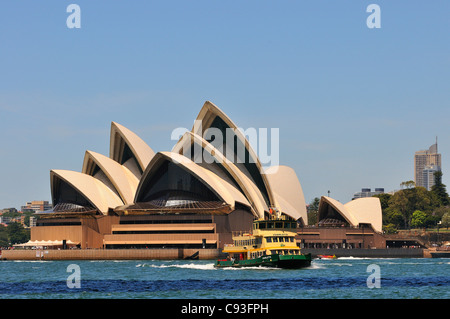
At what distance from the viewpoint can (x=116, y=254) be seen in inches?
4360

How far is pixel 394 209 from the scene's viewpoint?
18838 centimetres

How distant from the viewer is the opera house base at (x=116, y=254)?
353 feet

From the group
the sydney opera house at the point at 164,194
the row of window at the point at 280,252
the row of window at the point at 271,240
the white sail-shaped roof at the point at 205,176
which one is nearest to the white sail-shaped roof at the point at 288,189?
the sydney opera house at the point at 164,194

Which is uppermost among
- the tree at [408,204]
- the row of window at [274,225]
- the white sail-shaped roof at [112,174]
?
the white sail-shaped roof at [112,174]

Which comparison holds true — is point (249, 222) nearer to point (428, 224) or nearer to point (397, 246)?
point (397, 246)

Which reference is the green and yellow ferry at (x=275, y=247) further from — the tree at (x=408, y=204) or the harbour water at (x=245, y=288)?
the tree at (x=408, y=204)

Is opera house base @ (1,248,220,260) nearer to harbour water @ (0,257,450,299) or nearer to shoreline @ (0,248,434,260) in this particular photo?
shoreline @ (0,248,434,260)

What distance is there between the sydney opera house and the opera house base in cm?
379

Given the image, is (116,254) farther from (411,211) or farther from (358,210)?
(411,211)

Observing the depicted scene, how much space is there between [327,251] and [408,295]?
81879 millimetres

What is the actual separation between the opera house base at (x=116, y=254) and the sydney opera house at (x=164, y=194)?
12.4 feet

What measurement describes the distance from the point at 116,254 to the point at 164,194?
1477cm

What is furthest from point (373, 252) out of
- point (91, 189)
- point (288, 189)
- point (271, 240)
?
point (271, 240)
